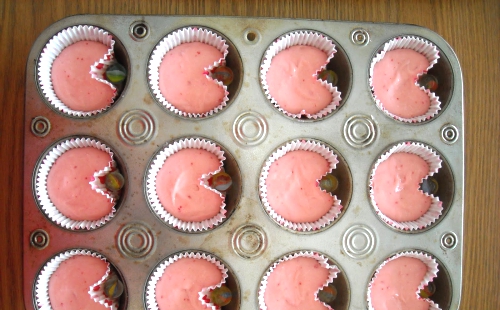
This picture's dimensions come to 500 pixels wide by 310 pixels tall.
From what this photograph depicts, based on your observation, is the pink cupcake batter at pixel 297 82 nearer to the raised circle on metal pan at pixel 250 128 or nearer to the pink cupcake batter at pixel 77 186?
the raised circle on metal pan at pixel 250 128

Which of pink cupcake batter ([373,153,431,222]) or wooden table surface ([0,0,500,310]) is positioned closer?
wooden table surface ([0,0,500,310])

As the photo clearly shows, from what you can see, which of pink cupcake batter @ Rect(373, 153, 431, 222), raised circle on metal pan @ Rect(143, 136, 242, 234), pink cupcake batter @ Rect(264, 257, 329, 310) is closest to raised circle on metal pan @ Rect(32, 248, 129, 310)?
raised circle on metal pan @ Rect(143, 136, 242, 234)

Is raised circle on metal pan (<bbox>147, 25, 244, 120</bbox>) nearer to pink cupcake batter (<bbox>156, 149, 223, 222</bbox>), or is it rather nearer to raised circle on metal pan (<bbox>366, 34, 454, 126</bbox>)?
pink cupcake batter (<bbox>156, 149, 223, 222</bbox>)

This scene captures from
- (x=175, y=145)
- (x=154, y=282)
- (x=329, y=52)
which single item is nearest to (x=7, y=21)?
(x=175, y=145)

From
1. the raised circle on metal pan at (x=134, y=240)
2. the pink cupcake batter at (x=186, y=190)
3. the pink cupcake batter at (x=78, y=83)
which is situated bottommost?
the raised circle on metal pan at (x=134, y=240)

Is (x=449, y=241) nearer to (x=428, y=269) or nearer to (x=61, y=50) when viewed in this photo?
(x=428, y=269)

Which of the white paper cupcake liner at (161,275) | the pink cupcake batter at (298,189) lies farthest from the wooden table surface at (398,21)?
the pink cupcake batter at (298,189)

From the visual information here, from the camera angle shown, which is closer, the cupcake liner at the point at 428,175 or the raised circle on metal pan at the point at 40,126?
the raised circle on metal pan at the point at 40,126
